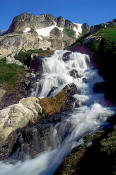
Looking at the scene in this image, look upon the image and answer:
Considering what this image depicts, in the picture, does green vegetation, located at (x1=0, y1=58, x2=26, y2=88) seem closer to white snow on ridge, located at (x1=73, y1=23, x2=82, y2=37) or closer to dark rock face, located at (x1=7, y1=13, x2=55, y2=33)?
dark rock face, located at (x1=7, y1=13, x2=55, y2=33)

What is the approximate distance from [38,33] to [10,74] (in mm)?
106044

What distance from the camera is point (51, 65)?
62000 millimetres

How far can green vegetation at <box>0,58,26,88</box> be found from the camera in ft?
188

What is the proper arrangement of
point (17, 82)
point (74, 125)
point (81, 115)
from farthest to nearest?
point (17, 82) → point (81, 115) → point (74, 125)

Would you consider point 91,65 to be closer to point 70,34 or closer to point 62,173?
point 62,173

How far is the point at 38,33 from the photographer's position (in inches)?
6393

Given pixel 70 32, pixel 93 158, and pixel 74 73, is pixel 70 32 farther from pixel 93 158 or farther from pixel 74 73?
pixel 93 158

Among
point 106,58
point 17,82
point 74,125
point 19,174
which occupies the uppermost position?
point 106,58

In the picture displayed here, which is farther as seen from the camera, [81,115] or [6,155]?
[81,115]

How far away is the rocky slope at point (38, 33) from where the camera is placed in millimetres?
142625

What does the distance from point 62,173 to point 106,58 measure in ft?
126

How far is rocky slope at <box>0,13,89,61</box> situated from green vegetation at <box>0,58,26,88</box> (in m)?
64.8

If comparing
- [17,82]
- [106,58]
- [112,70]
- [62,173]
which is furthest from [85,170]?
[17,82]

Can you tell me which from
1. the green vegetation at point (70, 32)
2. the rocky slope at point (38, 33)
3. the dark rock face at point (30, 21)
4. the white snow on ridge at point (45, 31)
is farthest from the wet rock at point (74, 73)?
the green vegetation at point (70, 32)
